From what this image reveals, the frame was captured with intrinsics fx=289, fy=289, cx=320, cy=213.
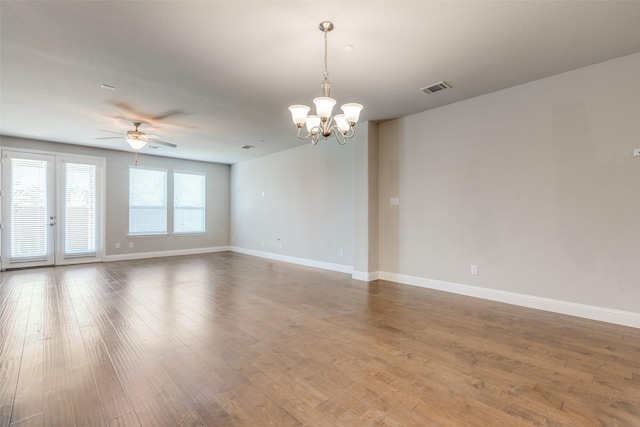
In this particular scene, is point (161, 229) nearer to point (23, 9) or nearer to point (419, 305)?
point (23, 9)

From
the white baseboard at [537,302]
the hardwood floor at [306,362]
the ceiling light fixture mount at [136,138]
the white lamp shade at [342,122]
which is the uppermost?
the ceiling light fixture mount at [136,138]

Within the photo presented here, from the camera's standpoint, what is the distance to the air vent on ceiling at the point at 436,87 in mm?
3666

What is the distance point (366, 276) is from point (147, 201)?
20.9 ft

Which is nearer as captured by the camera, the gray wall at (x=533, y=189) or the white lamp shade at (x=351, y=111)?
the white lamp shade at (x=351, y=111)

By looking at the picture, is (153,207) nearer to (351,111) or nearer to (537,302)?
(351,111)

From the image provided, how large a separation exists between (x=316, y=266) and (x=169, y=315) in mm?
3552

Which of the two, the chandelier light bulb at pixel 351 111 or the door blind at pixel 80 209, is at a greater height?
the chandelier light bulb at pixel 351 111

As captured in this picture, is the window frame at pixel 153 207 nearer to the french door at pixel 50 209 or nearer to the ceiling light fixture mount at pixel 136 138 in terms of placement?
the french door at pixel 50 209

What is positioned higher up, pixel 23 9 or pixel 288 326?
pixel 23 9

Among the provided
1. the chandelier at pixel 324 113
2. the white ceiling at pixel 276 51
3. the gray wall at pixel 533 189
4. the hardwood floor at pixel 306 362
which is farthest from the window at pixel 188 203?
the chandelier at pixel 324 113

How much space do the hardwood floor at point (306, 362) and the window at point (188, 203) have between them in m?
4.35

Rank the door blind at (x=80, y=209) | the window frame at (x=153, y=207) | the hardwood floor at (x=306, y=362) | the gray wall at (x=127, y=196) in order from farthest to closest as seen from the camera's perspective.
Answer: the window frame at (x=153, y=207), the gray wall at (x=127, y=196), the door blind at (x=80, y=209), the hardwood floor at (x=306, y=362)

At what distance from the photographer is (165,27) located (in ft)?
8.21

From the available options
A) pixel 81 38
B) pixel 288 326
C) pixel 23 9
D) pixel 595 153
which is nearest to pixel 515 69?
pixel 595 153
